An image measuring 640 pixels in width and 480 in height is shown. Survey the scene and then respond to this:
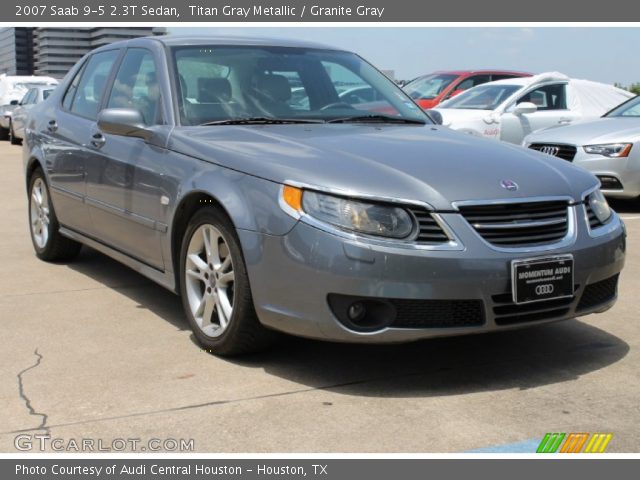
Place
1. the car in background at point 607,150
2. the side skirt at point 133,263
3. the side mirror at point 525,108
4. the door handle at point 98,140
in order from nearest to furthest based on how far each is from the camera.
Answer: the side skirt at point 133,263, the door handle at point 98,140, the car in background at point 607,150, the side mirror at point 525,108

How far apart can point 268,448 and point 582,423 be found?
1.23 m

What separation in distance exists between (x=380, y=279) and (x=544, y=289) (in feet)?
2.46

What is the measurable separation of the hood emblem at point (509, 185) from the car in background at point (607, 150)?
592 centimetres

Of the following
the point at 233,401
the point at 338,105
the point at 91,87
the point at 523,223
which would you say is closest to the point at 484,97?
the point at 91,87

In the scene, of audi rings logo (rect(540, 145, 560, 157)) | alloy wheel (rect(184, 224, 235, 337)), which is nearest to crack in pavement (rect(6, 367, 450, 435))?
alloy wheel (rect(184, 224, 235, 337))

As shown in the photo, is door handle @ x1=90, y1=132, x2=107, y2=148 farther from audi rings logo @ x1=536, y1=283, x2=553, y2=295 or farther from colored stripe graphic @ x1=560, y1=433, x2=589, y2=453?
colored stripe graphic @ x1=560, y1=433, x2=589, y2=453

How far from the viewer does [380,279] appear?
151 inches

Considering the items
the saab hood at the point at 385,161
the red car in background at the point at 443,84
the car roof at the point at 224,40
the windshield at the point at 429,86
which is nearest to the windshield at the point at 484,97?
the red car in background at the point at 443,84

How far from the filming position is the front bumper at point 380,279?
3848mm

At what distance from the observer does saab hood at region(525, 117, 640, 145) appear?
9922 mm

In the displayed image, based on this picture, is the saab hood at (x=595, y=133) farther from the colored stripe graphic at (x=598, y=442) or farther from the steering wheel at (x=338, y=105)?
the colored stripe graphic at (x=598, y=442)

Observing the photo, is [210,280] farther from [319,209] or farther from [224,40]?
[224,40]

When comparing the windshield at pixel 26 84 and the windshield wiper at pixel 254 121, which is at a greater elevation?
the windshield wiper at pixel 254 121
